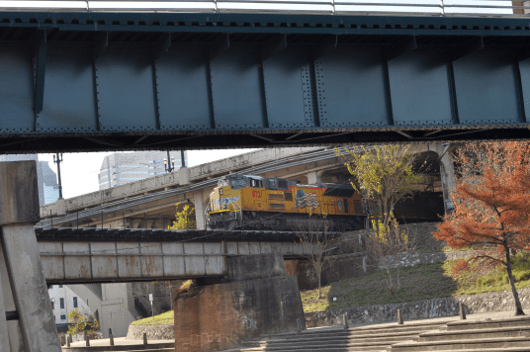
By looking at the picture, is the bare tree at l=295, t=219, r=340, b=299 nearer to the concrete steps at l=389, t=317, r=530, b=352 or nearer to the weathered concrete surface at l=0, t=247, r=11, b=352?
the concrete steps at l=389, t=317, r=530, b=352

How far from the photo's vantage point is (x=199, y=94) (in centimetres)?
1622

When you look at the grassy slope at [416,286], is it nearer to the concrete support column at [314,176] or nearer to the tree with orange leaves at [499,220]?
the tree with orange leaves at [499,220]

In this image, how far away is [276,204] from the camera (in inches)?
1999

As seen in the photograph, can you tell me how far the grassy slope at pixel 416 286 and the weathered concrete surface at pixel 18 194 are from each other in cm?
2864

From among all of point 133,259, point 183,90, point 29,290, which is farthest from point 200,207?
point 29,290

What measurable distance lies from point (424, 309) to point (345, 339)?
8.12 m

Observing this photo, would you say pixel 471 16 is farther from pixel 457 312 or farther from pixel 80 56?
pixel 457 312

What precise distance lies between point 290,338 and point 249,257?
7.13 meters

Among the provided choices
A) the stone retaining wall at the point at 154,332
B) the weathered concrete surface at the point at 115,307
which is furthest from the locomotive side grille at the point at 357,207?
the weathered concrete surface at the point at 115,307

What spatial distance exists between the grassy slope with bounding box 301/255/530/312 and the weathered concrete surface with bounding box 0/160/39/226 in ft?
94.0

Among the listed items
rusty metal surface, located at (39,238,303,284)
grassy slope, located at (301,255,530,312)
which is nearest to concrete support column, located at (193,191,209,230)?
grassy slope, located at (301,255,530,312)

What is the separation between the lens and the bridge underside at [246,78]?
582 inches

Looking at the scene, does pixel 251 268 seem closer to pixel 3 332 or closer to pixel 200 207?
pixel 200 207

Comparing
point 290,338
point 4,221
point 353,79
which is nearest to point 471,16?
point 353,79
